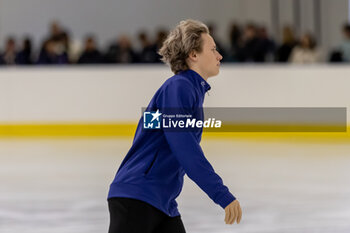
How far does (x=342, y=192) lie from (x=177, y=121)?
3647 mm

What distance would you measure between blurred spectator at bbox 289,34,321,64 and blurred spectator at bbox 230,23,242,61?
0.82m

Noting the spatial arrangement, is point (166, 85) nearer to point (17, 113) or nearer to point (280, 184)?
point (280, 184)

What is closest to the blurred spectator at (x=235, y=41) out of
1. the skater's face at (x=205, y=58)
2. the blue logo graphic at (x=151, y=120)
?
the skater's face at (x=205, y=58)

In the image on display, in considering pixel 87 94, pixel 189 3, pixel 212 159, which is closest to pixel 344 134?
pixel 212 159

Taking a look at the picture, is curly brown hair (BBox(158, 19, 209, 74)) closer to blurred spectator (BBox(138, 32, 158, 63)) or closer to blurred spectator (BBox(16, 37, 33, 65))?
blurred spectator (BBox(138, 32, 158, 63))

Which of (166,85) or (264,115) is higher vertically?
(166,85)

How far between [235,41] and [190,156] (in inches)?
344

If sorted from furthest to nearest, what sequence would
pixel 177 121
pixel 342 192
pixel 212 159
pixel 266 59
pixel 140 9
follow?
pixel 140 9, pixel 266 59, pixel 212 159, pixel 342 192, pixel 177 121

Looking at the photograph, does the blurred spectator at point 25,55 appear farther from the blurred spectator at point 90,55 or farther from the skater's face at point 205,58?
the skater's face at point 205,58

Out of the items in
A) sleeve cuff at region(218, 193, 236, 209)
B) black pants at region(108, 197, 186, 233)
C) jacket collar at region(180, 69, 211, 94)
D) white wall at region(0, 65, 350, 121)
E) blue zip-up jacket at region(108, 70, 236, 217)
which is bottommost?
white wall at region(0, 65, 350, 121)

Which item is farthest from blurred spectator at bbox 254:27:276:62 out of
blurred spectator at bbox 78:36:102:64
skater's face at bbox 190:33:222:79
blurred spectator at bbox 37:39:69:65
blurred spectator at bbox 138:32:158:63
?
skater's face at bbox 190:33:222:79

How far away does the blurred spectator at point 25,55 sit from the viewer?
996 cm

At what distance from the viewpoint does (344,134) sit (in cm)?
920

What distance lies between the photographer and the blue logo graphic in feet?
6.43
